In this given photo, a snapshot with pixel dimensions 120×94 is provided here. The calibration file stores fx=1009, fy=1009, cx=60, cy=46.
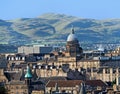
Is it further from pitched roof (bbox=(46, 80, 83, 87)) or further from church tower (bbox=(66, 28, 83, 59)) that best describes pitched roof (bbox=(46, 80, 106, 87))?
church tower (bbox=(66, 28, 83, 59))

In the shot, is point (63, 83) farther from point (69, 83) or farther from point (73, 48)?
point (73, 48)

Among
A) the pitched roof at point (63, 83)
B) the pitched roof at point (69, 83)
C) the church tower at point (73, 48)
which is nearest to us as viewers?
the pitched roof at point (63, 83)

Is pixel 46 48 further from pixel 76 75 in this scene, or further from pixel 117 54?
pixel 76 75

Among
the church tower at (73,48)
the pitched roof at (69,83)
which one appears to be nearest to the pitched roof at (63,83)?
the pitched roof at (69,83)

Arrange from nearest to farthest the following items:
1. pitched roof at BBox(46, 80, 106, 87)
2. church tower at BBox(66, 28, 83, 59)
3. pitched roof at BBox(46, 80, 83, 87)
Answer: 1. pitched roof at BBox(46, 80, 83, 87)
2. pitched roof at BBox(46, 80, 106, 87)
3. church tower at BBox(66, 28, 83, 59)

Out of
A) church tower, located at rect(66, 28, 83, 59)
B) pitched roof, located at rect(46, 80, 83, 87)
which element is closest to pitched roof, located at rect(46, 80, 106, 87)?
pitched roof, located at rect(46, 80, 83, 87)

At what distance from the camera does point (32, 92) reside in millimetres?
83000

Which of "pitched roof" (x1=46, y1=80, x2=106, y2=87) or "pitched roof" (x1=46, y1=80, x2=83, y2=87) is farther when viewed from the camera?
"pitched roof" (x1=46, y1=80, x2=106, y2=87)

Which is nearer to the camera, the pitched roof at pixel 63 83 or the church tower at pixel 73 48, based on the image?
the pitched roof at pixel 63 83

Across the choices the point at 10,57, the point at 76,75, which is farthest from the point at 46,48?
the point at 76,75

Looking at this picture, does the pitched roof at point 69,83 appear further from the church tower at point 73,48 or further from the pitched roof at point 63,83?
the church tower at point 73,48

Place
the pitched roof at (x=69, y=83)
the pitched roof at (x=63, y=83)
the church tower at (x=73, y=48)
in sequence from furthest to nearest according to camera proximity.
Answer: the church tower at (x=73, y=48), the pitched roof at (x=69, y=83), the pitched roof at (x=63, y=83)

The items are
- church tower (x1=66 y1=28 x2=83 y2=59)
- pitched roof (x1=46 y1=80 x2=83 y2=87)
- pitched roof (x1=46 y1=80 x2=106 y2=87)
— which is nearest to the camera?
pitched roof (x1=46 y1=80 x2=83 y2=87)

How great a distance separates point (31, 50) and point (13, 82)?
8317 cm
